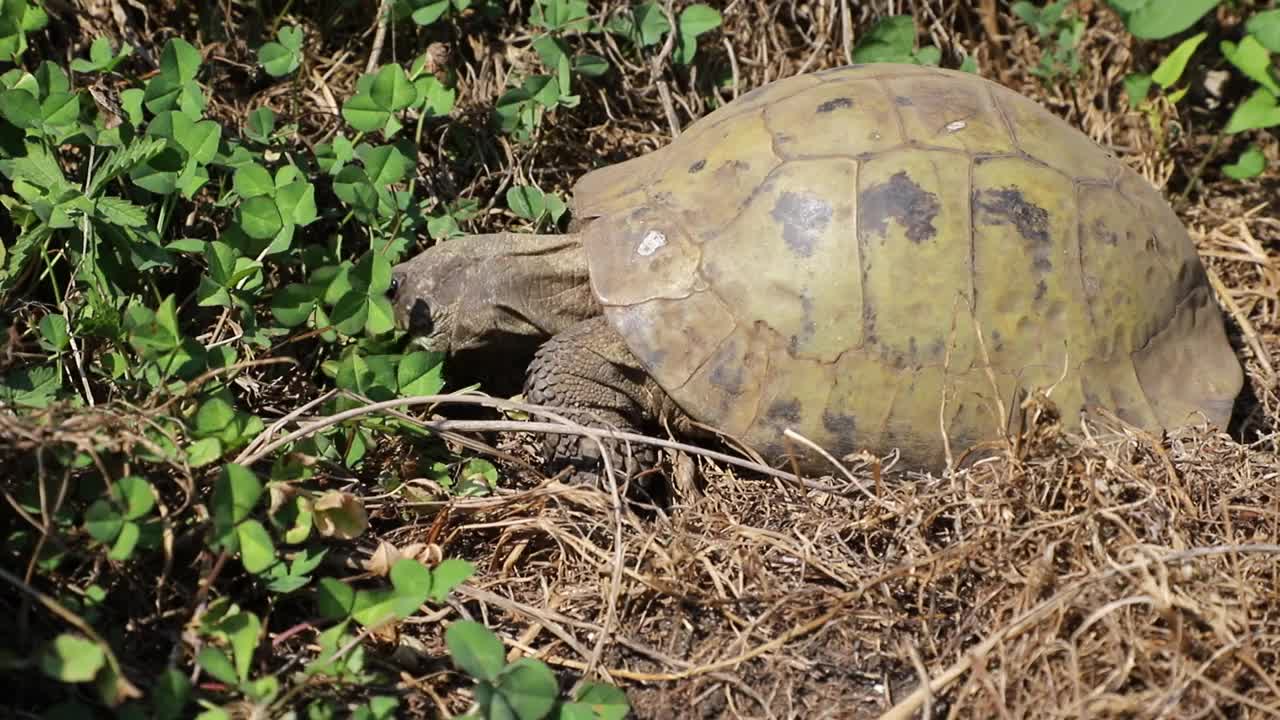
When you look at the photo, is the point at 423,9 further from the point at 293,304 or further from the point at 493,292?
the point at 293,304

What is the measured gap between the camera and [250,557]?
2650 mm

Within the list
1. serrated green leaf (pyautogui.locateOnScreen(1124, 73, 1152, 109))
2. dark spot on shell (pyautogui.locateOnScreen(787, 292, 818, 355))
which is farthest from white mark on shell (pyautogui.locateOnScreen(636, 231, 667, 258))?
serrated green leaf (pyautogui.locateOnScreen(1124, 73, 1152, 109))

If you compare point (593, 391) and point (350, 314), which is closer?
point (350, 314)

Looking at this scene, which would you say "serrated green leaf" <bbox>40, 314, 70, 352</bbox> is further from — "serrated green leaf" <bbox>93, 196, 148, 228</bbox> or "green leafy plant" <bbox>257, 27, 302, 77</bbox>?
"green leafy plant" <bbox>257, 27, 302, 77</bbox>

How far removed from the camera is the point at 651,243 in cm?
354

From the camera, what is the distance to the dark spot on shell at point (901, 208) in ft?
11.0

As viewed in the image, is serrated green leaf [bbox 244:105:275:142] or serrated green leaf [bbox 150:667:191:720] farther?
serrated green leaf [bbox 244:105:275:142]

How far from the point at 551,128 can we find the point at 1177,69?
2471mm

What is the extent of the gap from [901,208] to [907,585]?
1.07m

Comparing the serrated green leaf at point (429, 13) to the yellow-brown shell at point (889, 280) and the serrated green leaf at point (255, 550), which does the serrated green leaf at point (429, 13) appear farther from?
the serrated green leaf at point (255, 550)

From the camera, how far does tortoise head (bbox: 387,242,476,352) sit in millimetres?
3752

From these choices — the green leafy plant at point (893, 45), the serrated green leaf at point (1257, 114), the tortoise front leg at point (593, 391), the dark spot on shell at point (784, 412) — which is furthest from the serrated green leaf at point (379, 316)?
the serrated green leaf at point (1257, 114)

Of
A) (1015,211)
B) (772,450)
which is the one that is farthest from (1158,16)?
(772,450)

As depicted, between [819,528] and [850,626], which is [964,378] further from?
[850,626]
